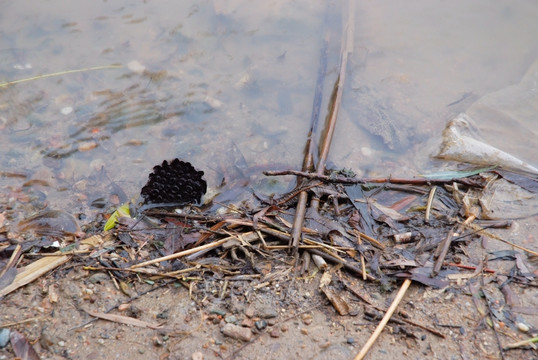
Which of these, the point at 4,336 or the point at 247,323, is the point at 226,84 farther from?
the point at 4,336

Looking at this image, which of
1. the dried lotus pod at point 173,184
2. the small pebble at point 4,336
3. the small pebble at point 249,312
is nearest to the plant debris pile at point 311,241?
the dried lotus pod at point 173,184

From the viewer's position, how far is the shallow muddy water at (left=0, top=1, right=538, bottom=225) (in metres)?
4.07

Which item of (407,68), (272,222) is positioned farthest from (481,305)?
(407,68)

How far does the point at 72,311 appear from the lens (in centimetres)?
250

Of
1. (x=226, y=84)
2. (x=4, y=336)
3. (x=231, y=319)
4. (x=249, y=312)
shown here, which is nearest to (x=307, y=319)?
(x=249, y=312)

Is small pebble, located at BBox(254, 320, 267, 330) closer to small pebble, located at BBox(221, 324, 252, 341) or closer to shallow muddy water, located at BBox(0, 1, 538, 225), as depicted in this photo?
small pebble, located at BBox(221, 324, 252, 341)

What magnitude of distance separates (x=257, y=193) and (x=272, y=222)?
2.05ft

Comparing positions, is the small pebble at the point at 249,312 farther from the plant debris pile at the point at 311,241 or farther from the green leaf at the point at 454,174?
the green leaf at the point at 454,174

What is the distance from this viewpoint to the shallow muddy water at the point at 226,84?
4.07m

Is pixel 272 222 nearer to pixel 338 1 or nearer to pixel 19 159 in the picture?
pixel 19 159

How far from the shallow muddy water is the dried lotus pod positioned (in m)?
0.44

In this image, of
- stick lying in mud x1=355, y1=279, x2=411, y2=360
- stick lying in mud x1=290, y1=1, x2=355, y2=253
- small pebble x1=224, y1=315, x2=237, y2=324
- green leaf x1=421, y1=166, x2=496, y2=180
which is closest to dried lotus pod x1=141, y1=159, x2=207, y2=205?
stick lying in mud x1=290, y1=1, x2=355, y2=253

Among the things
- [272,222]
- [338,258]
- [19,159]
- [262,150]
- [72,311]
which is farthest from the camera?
[262,150]

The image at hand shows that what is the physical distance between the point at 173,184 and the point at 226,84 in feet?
6.62
